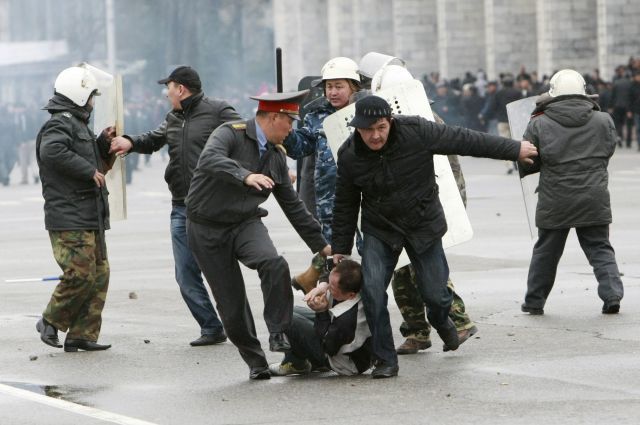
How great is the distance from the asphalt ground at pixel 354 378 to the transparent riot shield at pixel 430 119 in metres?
0.65

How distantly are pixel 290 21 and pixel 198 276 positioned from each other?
7025 centimetres

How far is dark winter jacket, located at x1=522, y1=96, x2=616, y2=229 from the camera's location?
11.4 m

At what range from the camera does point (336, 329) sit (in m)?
9.28

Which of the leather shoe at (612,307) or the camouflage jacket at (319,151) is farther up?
the camouflage jacket at (319,151)

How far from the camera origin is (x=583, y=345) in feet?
33.1

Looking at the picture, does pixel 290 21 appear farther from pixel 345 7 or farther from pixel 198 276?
pixel 198 276

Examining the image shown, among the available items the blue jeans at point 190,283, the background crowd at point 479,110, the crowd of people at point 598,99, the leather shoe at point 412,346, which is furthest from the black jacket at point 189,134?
the background crowd at point 479,110

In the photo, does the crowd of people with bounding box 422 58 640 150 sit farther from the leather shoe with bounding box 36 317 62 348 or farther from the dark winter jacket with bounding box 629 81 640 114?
the leather shoe with bounding box 36 317 62 348

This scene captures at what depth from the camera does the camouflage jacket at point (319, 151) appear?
10.3m

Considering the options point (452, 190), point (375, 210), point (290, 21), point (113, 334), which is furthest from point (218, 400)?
point (290, 21)

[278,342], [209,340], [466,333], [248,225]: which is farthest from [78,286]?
[466,333]

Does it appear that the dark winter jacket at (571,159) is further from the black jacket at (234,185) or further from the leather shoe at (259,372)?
the leather shoe at (259,372)

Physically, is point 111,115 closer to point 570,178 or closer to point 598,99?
point 570,178

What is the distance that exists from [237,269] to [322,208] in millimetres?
1326
